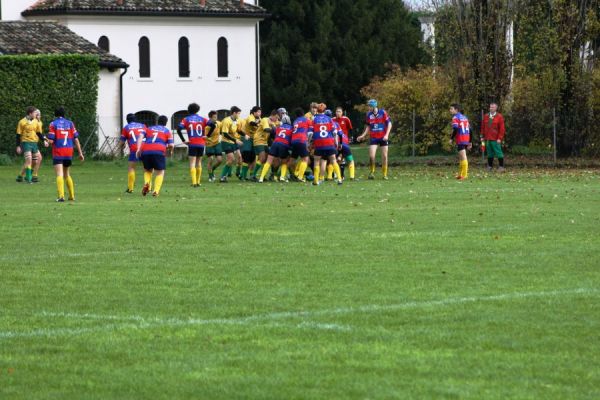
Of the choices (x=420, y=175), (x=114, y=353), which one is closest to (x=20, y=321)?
(x=114, y=353)

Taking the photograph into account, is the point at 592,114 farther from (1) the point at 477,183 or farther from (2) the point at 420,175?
(1) the point at 477,183

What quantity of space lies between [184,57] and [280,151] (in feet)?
111

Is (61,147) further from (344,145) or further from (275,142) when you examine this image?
(344,145)

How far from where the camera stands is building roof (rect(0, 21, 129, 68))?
52906 millimetres

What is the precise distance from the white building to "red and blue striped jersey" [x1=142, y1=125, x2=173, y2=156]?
3436 cm

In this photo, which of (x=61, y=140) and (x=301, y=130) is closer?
(x=61, y=140)

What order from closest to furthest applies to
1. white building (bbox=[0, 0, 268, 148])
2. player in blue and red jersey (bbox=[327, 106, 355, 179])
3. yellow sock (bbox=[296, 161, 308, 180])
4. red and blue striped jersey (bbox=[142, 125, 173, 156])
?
red and blue striped jersey (bbox=[142, 125, 173, 156])
yellow sock (bbox=[296, 161, 308, 180])
player in blue and red jersey (bbox=[327, 106, 355, 179])
white building (bbox=[0, 0, 268, 148])

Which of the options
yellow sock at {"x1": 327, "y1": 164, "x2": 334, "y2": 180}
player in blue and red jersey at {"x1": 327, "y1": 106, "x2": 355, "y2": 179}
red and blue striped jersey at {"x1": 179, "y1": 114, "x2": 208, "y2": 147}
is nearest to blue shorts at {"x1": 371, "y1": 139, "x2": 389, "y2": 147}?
player in blue and red jersey at {"x1": 327, "y1": 106, "x2": 355, "y2": 179}

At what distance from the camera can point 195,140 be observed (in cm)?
3172

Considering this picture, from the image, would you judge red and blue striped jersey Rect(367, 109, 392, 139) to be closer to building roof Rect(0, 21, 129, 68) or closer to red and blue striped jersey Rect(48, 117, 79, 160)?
red and blue striped jersey Rect(48, 117, 79, 160)

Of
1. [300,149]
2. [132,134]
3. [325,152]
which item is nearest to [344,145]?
[300,149]

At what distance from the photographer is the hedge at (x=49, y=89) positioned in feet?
161

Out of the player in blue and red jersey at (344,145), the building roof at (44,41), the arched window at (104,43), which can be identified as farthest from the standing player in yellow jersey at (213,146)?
the arched window at (104,43)

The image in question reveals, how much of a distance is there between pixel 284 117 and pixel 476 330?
23596mm
